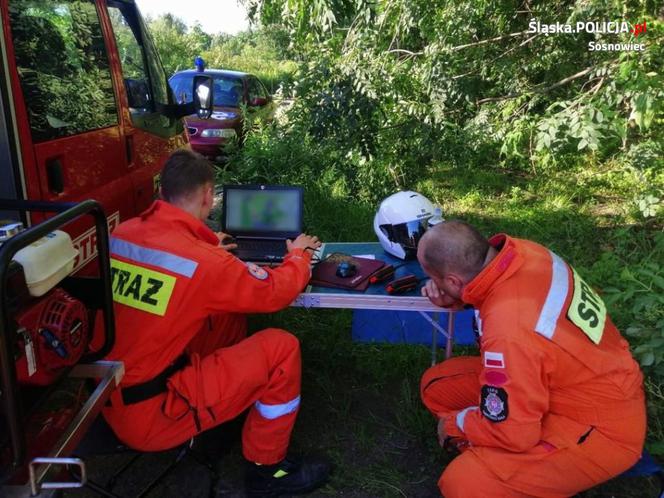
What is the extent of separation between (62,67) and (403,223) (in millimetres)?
1800

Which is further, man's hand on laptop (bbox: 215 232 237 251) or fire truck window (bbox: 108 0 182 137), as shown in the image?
fire truck window (bbox: 108 0 182 137)

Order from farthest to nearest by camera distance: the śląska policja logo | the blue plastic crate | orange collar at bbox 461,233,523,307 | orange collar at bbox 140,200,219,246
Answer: the śląska policja logo → the blue plastic crate → orange collar at bbox 140,200,219,246 → orange collar at bbox 461,233,523,307

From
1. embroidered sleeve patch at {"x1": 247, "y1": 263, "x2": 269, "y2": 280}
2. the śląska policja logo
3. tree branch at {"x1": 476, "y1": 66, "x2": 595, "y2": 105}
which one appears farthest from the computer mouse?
tree branch at {"x1": 476, "y1": 66, "x2": 595, "y2": 105}

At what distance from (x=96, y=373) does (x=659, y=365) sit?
94.1 inches

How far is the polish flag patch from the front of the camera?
180 cm

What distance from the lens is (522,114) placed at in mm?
5730

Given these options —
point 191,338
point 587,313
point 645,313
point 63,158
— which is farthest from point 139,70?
point 645,313

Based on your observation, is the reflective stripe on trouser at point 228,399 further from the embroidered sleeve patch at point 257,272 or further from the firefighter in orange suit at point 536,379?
the firefighter in orange suit at point 536,379

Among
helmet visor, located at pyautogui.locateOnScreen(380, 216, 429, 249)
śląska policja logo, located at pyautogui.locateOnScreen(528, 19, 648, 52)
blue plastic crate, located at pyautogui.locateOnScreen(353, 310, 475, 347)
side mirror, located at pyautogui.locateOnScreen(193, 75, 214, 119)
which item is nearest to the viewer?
helmet visor, located at pyautogui.locateOnScreen(380, 216, 429, 249)

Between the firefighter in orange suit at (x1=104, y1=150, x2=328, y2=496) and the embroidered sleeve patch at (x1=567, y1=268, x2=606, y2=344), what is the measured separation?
103 centimetres

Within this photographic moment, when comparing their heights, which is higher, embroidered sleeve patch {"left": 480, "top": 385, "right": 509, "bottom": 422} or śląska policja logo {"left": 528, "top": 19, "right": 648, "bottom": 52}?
śląska policja logo {"left": 528, "top": 19, "right": 648, "bottom": 52}

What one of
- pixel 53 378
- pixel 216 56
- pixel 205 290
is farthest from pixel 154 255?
pixel 216 56

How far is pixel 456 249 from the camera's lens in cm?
197

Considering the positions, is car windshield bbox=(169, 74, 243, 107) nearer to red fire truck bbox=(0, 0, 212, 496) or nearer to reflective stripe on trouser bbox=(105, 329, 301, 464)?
red fire truck bbox=(0, 0, 212, 496)
